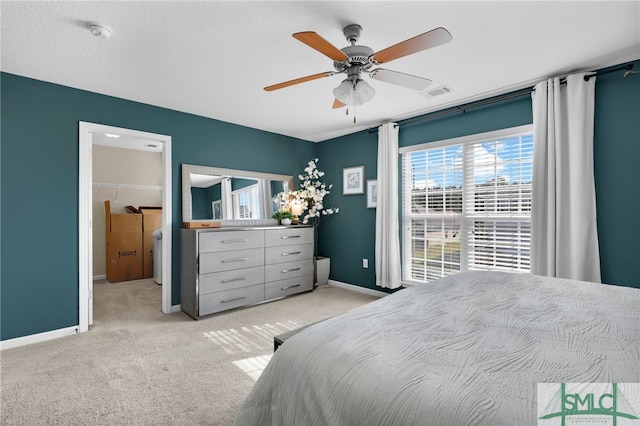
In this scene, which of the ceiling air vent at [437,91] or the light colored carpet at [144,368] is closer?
the light colored carpet at [144,368]

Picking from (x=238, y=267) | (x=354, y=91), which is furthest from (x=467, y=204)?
(x=238, y=267)

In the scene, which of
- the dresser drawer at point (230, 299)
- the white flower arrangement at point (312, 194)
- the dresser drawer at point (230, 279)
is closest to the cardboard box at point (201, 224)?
the dresser drawer at point (230, 279)

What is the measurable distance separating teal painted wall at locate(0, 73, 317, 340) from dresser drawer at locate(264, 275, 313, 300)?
6.77 ft

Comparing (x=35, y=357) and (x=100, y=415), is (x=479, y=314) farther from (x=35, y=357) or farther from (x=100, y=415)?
(x=35, y=357)

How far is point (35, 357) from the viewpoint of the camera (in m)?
2.59

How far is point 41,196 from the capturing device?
2941mm

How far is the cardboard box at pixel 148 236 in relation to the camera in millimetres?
5516

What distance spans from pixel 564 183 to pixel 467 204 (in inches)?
38.5

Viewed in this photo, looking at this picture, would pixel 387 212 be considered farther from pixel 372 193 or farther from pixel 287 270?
pixel 287 270

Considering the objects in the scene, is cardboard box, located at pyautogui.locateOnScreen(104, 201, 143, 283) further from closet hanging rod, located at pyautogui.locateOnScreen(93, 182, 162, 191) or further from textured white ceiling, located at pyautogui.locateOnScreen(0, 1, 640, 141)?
textured white ceiling, located at pyautogui.locateOnScreen(0, 1, 640, 141)

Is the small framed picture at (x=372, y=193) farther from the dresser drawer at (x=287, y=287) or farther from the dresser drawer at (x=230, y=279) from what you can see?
the dresser drawer at (x=230, y=279)

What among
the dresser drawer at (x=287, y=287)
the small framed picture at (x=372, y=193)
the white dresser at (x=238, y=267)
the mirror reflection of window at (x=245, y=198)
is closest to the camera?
the white dresser at (x=238, y=267)

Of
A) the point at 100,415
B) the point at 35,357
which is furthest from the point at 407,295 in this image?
the point at 35,357

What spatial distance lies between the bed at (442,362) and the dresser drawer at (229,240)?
253 centimetres
